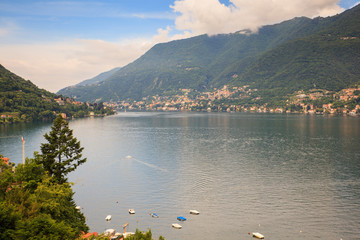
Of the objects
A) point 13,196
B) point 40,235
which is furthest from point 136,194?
point 40,235

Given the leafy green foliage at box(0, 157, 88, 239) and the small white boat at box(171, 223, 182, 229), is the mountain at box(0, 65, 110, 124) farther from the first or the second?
the small white boat at box(171, 223, 182, 229)

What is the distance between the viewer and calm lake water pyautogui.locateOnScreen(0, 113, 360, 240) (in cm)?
3625

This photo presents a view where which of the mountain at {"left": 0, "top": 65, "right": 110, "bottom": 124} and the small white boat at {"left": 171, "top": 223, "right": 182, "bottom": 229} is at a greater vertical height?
the mountain at {"left": 0, "top": 65, "right": 110, "bottom": 124}

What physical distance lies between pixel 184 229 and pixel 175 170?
2670 cm

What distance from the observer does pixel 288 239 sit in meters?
33.1

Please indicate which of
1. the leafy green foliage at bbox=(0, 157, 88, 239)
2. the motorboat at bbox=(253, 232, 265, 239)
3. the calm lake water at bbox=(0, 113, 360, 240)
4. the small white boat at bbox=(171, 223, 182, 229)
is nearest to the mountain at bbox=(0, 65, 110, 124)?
the calm lake water at bbox=(0, 113, 360, 240)

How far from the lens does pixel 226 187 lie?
165ft

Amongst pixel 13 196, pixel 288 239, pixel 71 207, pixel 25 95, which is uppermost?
pixel 25 95

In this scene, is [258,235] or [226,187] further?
[226,187]

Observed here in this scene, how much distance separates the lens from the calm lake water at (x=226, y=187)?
36250mm

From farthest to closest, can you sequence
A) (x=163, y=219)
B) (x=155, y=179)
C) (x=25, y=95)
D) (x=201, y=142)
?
1. (x=25, y=95)
2. (x=201, y=142)
3. (x=155, y=179)
4. (x=163, y=219)

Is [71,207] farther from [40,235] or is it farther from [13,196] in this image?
[40,235]

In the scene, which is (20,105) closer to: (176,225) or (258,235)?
(176,225)

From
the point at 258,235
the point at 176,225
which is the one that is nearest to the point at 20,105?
the point at 176,225
